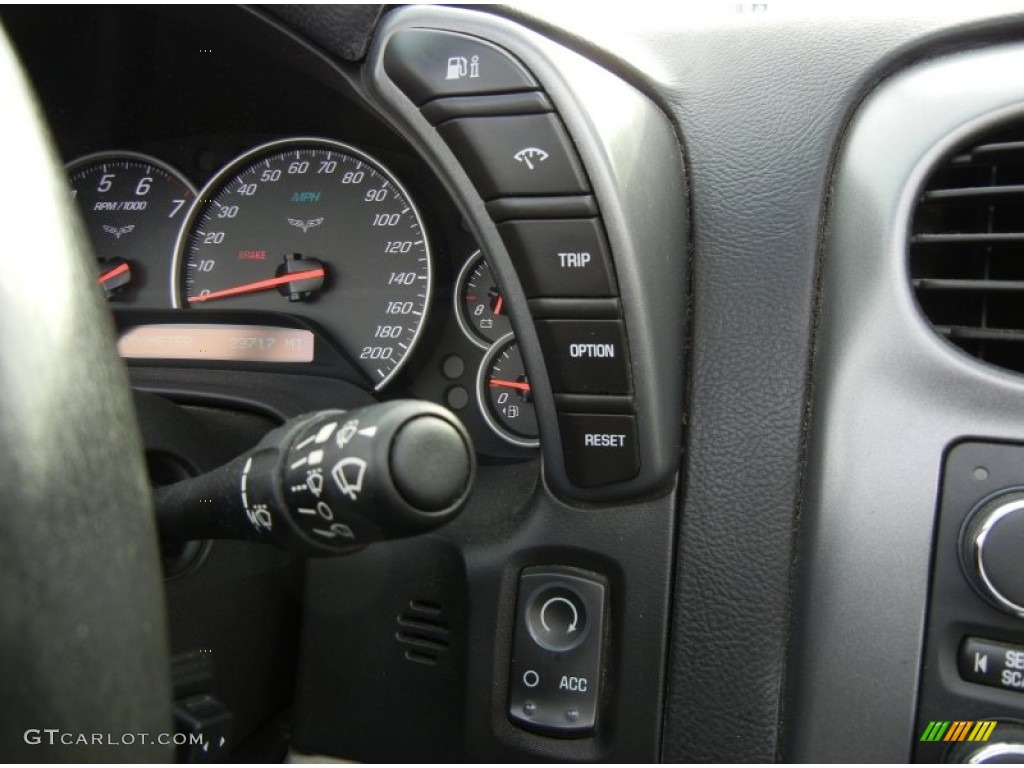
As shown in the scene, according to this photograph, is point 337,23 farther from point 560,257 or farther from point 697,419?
point 697,419

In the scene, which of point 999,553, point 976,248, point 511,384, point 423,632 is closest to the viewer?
point 999,553

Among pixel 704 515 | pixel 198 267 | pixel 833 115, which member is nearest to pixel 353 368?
pixel 198 267

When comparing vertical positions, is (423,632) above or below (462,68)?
below

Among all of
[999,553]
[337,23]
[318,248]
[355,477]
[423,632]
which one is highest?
[337,23]

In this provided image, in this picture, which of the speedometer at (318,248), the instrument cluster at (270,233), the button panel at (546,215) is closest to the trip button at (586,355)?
the button panel at (546,215)

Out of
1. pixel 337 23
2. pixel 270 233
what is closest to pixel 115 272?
pixel 270 233

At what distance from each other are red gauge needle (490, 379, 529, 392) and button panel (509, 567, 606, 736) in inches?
14.9

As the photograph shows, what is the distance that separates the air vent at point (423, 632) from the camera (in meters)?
1.32

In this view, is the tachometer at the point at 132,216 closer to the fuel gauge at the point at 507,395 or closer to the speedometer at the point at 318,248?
the speedometer at the point at 318,248

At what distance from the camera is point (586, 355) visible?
1.14 metres

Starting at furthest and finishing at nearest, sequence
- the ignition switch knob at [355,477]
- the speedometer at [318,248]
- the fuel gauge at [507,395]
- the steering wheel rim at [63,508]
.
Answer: the speedometer at [318,248] → the fuel gauge at [507,395] → the ignition switch knob at [355,477] → the steering wheel rim at [63,508]

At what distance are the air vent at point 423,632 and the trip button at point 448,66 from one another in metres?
0.61

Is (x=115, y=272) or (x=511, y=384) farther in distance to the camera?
(x=115, y=272)

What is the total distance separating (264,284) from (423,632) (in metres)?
0.72
